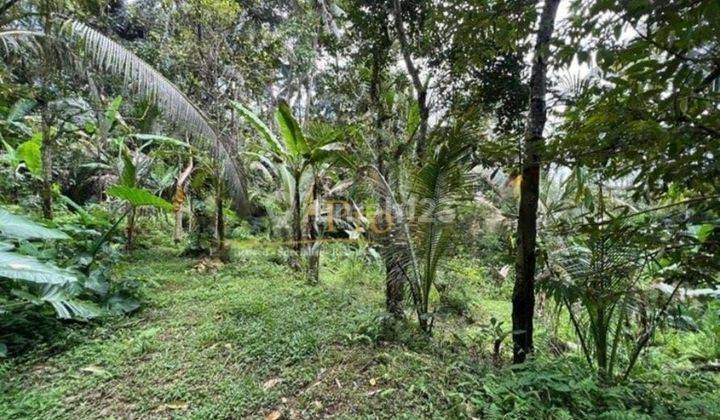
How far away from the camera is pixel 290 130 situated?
482 centimetres

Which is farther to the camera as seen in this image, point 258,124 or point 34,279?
point 258,124

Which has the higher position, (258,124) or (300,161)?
(258,124)

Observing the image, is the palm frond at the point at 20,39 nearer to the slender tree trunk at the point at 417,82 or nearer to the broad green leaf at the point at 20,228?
the broad green leaf at the point at 20,228

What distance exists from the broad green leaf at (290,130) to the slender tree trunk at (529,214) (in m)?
2.87

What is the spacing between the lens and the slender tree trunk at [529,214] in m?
2.62

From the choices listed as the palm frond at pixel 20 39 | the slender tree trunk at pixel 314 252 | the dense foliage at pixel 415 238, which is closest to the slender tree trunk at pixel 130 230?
the dense foliage at pixel 415 238

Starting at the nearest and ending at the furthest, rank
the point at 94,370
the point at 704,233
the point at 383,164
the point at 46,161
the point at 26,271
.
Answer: the point at 26,271, the point at 94,370, the point at 704,233, the point at 383,164, the point at 46,161

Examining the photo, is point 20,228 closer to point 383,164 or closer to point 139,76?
point 139,76

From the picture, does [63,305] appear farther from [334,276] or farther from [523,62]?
[523,62]

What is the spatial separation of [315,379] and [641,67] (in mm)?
2512

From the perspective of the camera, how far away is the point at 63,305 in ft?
10.1

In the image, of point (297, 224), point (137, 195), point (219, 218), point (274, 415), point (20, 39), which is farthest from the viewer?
point (219, 218)

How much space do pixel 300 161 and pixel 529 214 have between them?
3.29 m

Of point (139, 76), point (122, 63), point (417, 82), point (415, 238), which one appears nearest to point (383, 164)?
point (417, 82)
